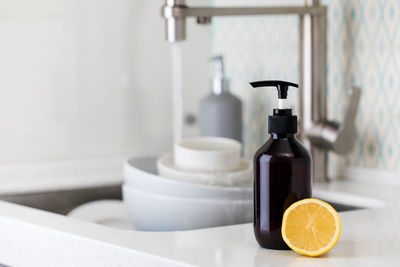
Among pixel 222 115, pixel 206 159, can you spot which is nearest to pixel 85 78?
pixel 222 115

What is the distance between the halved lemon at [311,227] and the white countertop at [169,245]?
13 mm

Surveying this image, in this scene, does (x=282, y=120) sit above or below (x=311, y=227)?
above

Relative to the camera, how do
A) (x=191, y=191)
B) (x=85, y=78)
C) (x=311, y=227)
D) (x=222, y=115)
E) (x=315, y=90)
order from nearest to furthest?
(x=311, y=227) → (x=191, y=191) → (x=315, y=90) → (x=222, y=115) → (x=85, y=78)

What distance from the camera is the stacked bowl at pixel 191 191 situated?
3.61 feet

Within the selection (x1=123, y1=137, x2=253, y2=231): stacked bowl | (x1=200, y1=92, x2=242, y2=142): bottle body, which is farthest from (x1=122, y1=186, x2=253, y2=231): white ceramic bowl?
(x1=200, y1=92, x2=242, y2=142): bottle body

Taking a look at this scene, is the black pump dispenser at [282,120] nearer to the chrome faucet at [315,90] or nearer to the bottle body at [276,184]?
the bottle body at [276,184]

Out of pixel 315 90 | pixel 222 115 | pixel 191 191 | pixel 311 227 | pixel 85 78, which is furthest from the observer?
pixel 85 78

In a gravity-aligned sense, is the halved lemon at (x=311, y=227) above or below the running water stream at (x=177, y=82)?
below

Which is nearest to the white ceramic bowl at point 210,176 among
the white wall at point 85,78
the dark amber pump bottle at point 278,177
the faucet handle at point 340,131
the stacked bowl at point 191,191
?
the stacked bowl at point 191,191

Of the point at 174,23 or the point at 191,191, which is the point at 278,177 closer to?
the point at 191,191

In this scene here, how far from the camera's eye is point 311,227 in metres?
0.79

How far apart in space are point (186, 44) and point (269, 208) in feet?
3.11

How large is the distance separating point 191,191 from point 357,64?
43 cm

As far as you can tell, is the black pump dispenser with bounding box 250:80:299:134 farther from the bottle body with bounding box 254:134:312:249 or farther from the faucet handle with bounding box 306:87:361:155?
the faucet handle with bounding box 306:87:361:155
